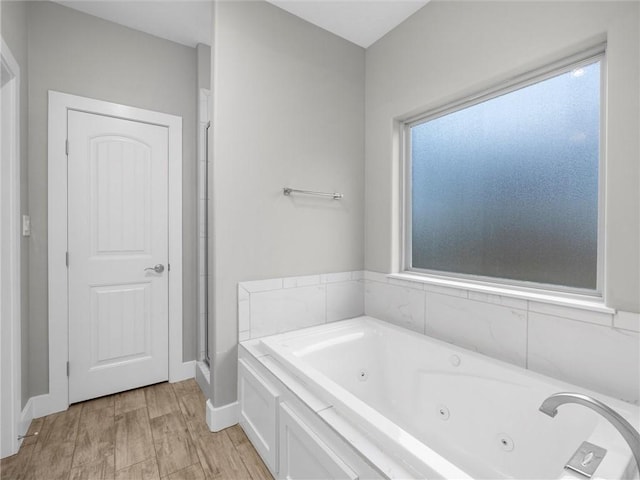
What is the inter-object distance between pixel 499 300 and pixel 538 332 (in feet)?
0.70

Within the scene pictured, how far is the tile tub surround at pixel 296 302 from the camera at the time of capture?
1958mm

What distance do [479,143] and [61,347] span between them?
116 inches

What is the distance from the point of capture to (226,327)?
1.89 meters

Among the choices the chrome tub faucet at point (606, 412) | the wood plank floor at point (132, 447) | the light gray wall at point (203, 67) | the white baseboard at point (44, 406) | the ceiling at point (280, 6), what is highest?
the ceiling at point (280, 6)

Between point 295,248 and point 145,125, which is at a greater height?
point 145,125

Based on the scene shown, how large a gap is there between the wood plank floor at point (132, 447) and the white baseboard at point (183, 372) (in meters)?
0.28

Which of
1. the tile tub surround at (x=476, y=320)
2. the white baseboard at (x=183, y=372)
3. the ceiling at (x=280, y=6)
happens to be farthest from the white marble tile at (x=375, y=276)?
the ceiling at (x=280, y=6)

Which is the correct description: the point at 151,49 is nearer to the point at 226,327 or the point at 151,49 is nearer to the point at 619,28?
the point at 226,327

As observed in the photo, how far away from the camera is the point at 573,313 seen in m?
1.37

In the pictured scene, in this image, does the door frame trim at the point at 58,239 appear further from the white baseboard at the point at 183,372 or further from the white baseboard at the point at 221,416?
the white baseboard at the point at 221,416

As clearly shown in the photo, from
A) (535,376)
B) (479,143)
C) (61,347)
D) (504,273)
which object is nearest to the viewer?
(535,376)

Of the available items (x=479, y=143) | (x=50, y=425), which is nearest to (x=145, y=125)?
(x=50, y=425)

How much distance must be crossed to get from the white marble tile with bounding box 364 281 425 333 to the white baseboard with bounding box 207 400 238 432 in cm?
116

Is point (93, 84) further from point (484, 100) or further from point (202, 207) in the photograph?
point (484, 100)
